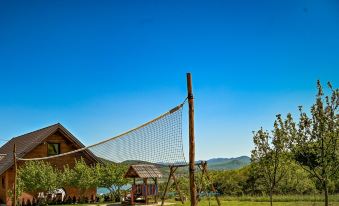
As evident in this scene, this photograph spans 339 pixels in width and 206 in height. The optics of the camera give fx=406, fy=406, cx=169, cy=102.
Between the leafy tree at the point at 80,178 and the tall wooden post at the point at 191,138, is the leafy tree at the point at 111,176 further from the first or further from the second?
the tall wooden post at the point at 191,138

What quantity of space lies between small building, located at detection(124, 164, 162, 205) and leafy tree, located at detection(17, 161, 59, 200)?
6.28 m

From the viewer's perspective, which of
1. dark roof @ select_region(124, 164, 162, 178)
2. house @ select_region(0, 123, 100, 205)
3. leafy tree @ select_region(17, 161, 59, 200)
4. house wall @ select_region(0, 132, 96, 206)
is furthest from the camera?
house wall @ select_region(0, 132, 96, 206)

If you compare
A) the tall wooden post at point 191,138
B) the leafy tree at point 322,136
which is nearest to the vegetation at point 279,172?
the leafy tree at point 322,136

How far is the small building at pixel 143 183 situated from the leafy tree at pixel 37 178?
6280mm

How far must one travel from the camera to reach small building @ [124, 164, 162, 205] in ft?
92.5

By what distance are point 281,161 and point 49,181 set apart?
61.5 feet

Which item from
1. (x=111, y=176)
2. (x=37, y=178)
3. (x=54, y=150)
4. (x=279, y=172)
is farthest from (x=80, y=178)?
(x=279, y=172)

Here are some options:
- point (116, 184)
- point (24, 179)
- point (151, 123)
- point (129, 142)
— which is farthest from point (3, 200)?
point (151, 123)

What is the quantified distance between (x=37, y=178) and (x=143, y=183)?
26.5 ft

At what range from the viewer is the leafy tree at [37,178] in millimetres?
30062

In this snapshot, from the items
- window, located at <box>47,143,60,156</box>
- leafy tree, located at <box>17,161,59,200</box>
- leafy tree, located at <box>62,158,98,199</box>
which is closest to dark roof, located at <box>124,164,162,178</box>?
leafy tree, located at <box>62,158,98,199</box>

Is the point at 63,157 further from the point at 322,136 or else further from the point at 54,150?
the point at 322,136

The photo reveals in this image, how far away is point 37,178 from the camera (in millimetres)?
30219

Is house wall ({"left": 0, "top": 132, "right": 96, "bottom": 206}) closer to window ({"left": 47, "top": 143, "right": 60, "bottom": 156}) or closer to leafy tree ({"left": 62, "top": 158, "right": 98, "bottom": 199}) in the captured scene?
window ({"left": 47, "top": 143, "right": 60, "bottom": 156})
